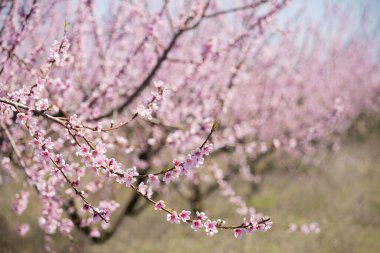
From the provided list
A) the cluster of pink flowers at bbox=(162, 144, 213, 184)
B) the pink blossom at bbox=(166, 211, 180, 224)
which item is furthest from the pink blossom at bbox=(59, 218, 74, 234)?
the cluster of pink flowers at bbox=(162, 144, 213, 184)

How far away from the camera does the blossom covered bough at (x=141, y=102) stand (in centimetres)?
225

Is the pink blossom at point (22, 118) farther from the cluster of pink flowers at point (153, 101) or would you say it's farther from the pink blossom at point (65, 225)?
the pink blossom at point (65, 225)

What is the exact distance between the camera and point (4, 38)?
3.56 m

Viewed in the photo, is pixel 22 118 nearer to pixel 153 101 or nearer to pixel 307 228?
pixel 153 101

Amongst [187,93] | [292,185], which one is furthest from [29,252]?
[292,185]

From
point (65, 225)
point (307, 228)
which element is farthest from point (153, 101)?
→ point (307, 228)

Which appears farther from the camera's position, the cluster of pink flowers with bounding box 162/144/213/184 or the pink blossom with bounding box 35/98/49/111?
the pink blossom with bounding box 35/98/49/111

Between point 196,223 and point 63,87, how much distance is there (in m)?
2.19

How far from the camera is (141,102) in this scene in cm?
650

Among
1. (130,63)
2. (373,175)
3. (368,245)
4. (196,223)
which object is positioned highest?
(373,175)

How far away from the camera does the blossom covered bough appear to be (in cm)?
225

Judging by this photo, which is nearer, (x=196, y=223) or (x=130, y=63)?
(x=196, y=223)

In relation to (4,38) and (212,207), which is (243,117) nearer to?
(212,207)

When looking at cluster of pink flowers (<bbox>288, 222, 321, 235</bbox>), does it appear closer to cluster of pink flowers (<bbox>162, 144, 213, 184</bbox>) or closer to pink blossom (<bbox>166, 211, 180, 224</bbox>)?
pink blossom (<bbox>166, 211, 180, 224</bbox>)
